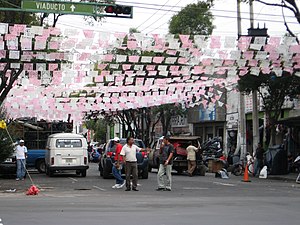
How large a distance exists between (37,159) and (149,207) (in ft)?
63.1

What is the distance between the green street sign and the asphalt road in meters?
5.67

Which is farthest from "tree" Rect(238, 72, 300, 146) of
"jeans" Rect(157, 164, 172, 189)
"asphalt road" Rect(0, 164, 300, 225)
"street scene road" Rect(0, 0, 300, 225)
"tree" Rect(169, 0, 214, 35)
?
"tree" Rect(169, 0, 214, 35)

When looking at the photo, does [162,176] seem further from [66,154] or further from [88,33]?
[66,154]

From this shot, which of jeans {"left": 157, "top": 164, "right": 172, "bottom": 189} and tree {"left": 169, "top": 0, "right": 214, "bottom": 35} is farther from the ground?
tree {"left": 169, "top": 0, "right": 214, "bottom": 35}

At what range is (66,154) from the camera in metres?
28.1

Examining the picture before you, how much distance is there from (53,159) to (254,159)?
1118cm

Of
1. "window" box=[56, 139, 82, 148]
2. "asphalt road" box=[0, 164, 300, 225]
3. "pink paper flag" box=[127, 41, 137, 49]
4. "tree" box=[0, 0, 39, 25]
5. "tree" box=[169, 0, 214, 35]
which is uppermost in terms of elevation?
"tree" box=[169, 0, 214, 35]

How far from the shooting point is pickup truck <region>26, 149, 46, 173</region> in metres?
32.0

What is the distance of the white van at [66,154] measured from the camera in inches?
1101

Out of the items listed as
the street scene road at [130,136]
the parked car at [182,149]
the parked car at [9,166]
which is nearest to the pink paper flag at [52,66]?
the street scene road at [130,136]

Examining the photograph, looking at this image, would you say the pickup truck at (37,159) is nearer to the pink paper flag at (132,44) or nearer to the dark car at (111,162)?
the dark car at (111,162)

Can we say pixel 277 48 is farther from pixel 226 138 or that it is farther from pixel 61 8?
pixel 226 138

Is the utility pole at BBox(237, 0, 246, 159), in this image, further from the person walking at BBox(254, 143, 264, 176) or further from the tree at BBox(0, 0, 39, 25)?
the tree at BBox(0, 0, 39, 25)

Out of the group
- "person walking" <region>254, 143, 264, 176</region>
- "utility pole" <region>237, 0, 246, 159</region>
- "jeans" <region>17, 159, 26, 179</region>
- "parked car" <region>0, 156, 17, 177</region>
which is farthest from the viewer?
"utility pole" <region>237, 0, 246, 159</region>
